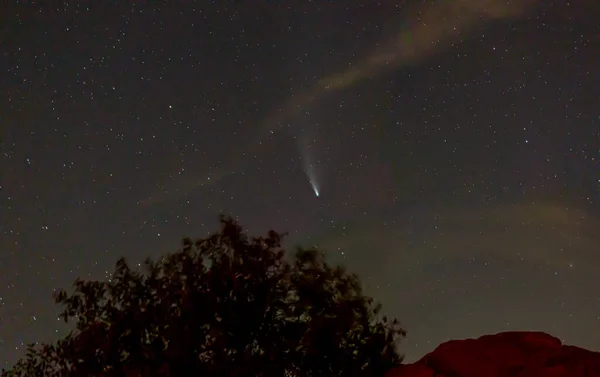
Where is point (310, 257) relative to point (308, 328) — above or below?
above

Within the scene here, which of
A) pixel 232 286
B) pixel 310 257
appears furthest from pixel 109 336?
pixel 310 257

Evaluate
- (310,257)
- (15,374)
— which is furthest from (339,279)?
(15,374)

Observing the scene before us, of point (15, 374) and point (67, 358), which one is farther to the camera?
point (15, 374)

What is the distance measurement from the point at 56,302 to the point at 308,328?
5613 millimetres

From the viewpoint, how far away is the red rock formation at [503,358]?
1234 cm

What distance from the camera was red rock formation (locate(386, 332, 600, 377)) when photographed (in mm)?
12336

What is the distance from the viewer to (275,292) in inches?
584

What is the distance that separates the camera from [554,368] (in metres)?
12.2

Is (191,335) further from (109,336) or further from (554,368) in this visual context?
(554,368)

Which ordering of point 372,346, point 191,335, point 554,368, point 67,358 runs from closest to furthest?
point 554,368 < point 191,335 < point 67,358 < point 372,346

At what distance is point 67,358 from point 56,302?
1.30m

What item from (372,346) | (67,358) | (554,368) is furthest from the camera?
(372,346)

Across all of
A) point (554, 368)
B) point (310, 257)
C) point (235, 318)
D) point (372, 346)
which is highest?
point (310, 257)

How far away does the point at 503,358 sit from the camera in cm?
1325
